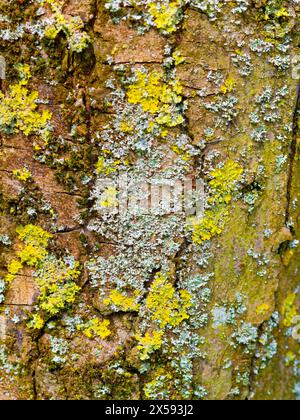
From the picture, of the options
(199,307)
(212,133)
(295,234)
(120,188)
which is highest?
(212,133)

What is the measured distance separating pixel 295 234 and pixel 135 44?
659 millimetres

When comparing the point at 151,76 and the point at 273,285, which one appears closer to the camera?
the point at 151,76

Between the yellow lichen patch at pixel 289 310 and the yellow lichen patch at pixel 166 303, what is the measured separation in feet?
→ 0.97

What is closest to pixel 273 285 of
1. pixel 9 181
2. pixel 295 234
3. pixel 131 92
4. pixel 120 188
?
pixel 295 234

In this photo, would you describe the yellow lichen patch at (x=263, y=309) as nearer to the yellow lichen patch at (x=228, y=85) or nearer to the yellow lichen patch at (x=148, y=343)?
the yellow lichen patch at (x=148, y=343)

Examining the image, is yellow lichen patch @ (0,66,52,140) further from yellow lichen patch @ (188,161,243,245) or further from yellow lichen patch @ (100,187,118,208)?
yellow lichen patch @ (188,161,243,245)

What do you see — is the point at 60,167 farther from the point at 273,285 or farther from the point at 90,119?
the point at 273,285

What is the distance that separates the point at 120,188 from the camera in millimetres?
1213

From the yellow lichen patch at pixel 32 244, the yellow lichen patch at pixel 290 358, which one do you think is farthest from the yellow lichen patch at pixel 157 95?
the yellow lichen patch at pixel 290 358

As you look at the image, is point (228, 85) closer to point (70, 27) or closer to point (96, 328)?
point (70, 27)

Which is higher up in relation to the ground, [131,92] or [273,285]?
[131,92]

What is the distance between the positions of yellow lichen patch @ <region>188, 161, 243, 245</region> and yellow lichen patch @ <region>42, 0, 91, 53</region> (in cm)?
44

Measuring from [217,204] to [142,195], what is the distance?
0.19 meters

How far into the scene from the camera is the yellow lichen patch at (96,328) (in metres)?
1.26
